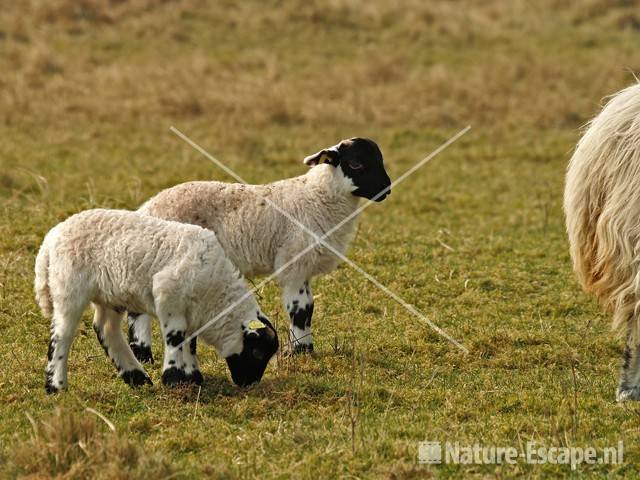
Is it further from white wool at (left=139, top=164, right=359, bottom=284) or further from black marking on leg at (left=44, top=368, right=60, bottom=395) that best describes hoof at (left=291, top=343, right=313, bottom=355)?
black marking on leg at (left=44, top=368, right=60, bottom=395)

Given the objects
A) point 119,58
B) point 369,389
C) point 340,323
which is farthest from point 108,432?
point 119,58

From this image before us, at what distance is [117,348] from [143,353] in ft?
2.61

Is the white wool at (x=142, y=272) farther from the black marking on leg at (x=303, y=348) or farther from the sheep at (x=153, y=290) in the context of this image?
the black marking on leg at (x=303, y=348)

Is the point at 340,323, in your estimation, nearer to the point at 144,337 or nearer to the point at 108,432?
the point at 144,337

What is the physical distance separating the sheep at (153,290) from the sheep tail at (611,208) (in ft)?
7.16

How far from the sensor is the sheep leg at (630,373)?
7035 millimetres

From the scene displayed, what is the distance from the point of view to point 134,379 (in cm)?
740

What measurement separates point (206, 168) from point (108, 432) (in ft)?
29.9

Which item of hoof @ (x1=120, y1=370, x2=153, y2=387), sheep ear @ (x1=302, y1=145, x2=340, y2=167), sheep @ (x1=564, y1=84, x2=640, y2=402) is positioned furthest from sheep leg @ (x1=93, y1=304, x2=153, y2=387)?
sheep @ (x1=564, y1=84, x2=640, y2=402)

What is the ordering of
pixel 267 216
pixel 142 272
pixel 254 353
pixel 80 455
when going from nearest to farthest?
pixel 80 455 < pixel 142 272 < pixel 254 353 < pixel 267 216

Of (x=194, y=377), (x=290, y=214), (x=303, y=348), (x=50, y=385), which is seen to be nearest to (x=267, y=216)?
(x=290, y=214)

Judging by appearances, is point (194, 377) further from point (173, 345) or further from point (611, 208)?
point (611, 208)

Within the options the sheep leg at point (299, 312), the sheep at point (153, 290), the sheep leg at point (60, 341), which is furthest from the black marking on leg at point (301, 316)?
the sheep leg at point (60, 341)

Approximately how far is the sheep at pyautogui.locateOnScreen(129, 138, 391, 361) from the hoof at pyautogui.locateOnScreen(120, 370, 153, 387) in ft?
2.55
